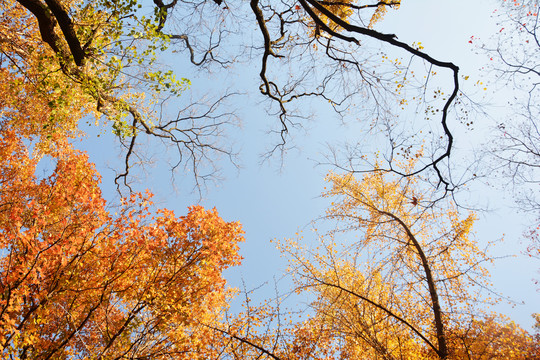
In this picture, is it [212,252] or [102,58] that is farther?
[212,252]

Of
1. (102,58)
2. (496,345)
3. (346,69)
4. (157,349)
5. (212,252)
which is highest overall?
(346,69)

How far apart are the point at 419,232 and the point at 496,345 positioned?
310cm

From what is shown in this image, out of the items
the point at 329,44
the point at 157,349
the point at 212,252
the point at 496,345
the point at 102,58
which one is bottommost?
the point at 157,349

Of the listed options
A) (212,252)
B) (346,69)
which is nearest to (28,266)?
(212,252)

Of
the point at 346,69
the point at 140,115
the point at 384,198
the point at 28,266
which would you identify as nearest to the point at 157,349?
the point at 28,266

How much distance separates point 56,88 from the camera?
6.09 meters

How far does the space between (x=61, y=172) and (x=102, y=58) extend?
229 inches

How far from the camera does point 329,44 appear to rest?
7.12 metres

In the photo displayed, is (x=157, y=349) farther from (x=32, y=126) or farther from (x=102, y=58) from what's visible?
(x=32, y=126)

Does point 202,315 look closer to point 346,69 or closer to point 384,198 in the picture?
point 384,198

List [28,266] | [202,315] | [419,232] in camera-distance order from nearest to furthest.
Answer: [28,266] → [202,315] → [419,232]

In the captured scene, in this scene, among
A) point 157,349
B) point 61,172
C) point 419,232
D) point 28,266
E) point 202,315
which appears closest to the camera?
point 28,266

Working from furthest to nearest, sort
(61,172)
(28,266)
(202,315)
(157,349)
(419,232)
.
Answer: (61,172) → (419,232) → (202,315) → (157,349) → (28,266)

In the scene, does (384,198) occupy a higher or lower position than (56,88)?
higher
